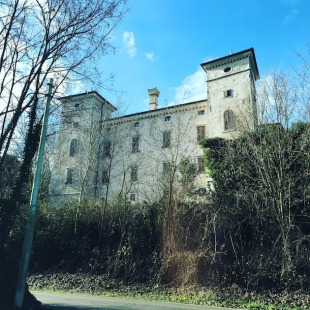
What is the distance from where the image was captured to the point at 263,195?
481 inches

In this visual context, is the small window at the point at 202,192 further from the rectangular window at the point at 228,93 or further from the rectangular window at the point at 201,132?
the rectangular window at the point at 228,93

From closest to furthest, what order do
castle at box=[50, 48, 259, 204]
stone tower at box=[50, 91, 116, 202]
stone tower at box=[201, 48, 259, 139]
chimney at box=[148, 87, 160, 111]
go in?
castle at box=[50, 48, 259, 204]
stone tower at box=[50, 91, 116, 202]
stone tower at box=[201, 48, 259, 139]
chimney at box=[148, 87, 160, 111]

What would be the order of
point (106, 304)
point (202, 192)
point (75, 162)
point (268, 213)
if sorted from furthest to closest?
point (75, 162)
point (202, 192)
point (268, 213)
point (106, 304)

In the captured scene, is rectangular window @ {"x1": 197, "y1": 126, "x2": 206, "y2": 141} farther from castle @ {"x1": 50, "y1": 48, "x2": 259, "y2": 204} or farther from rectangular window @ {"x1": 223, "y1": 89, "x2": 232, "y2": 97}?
rectangular window @ {"x1": 223, "y1": 89, "x2": 232, "y2": 97}

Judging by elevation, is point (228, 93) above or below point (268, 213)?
above

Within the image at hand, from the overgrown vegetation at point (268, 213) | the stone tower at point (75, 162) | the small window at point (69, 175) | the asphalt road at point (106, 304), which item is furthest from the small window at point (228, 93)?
the asphalt road at point (106, 304)

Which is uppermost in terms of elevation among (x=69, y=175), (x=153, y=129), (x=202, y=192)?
(x=153, y=129)

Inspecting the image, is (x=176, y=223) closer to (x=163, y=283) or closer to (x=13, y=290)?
(x=163, y=283)

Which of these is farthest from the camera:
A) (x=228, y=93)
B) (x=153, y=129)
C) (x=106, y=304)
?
(x=153, y=129)

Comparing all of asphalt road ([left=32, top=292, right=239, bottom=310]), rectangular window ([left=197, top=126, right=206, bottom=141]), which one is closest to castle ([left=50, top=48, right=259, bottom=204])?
rectangular window ([left=197, top=126, right=206, bottom=141])

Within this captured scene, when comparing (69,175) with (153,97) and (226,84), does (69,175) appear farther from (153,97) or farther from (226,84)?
(226,84)

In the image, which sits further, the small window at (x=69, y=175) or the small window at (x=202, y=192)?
the small window at (x=69, y=175)

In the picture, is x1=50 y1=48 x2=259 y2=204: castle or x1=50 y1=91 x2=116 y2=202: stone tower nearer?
x1=50 y1=48 x2=259 y2=204: castle

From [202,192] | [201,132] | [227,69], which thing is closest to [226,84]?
[227,69]
